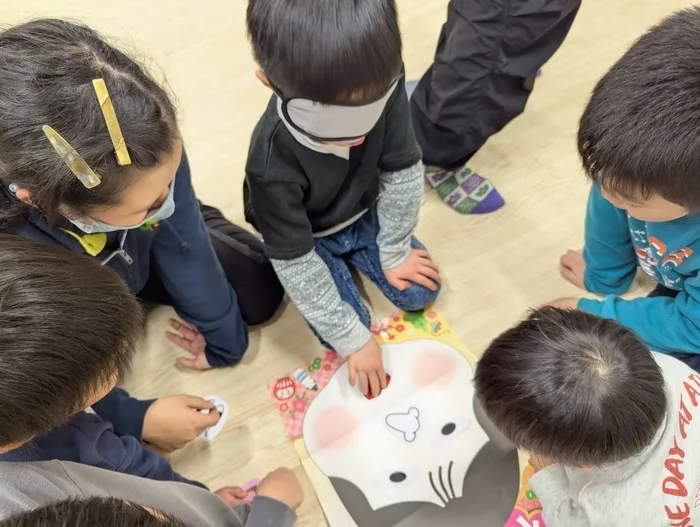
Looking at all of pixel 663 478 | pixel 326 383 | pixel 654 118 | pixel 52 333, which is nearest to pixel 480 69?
pixel 654 118

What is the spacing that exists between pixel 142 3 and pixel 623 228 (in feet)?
4.39

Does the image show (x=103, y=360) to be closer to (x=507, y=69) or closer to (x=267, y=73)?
(x=267, y=73)

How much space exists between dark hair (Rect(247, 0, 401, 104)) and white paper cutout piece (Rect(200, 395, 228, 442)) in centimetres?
55

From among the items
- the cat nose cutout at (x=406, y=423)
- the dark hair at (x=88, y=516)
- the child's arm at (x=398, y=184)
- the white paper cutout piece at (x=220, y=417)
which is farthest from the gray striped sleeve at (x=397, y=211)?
the dark hair at (x=88, y=516)

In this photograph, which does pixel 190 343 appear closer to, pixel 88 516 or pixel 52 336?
pixel 52 336

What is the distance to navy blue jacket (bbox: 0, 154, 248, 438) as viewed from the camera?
2.85ft

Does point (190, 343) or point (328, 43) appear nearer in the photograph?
point (328, 43)

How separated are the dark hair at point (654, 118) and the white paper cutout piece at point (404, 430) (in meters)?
0.45

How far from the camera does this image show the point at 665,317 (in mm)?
874

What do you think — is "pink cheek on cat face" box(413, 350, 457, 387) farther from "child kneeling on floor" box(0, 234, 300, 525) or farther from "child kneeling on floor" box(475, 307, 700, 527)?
"child kneeling on floor" box(0, 234, 300, 525)

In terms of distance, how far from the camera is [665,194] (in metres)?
0.68

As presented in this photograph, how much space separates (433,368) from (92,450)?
53 cm

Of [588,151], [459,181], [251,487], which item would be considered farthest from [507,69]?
[251,487]

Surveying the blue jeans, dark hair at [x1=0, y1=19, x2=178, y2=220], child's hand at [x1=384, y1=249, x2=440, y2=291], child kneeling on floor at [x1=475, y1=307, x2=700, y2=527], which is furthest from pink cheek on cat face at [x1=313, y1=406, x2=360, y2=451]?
dark hair at [x1=0, y1=19, x2=178, y2=220]
